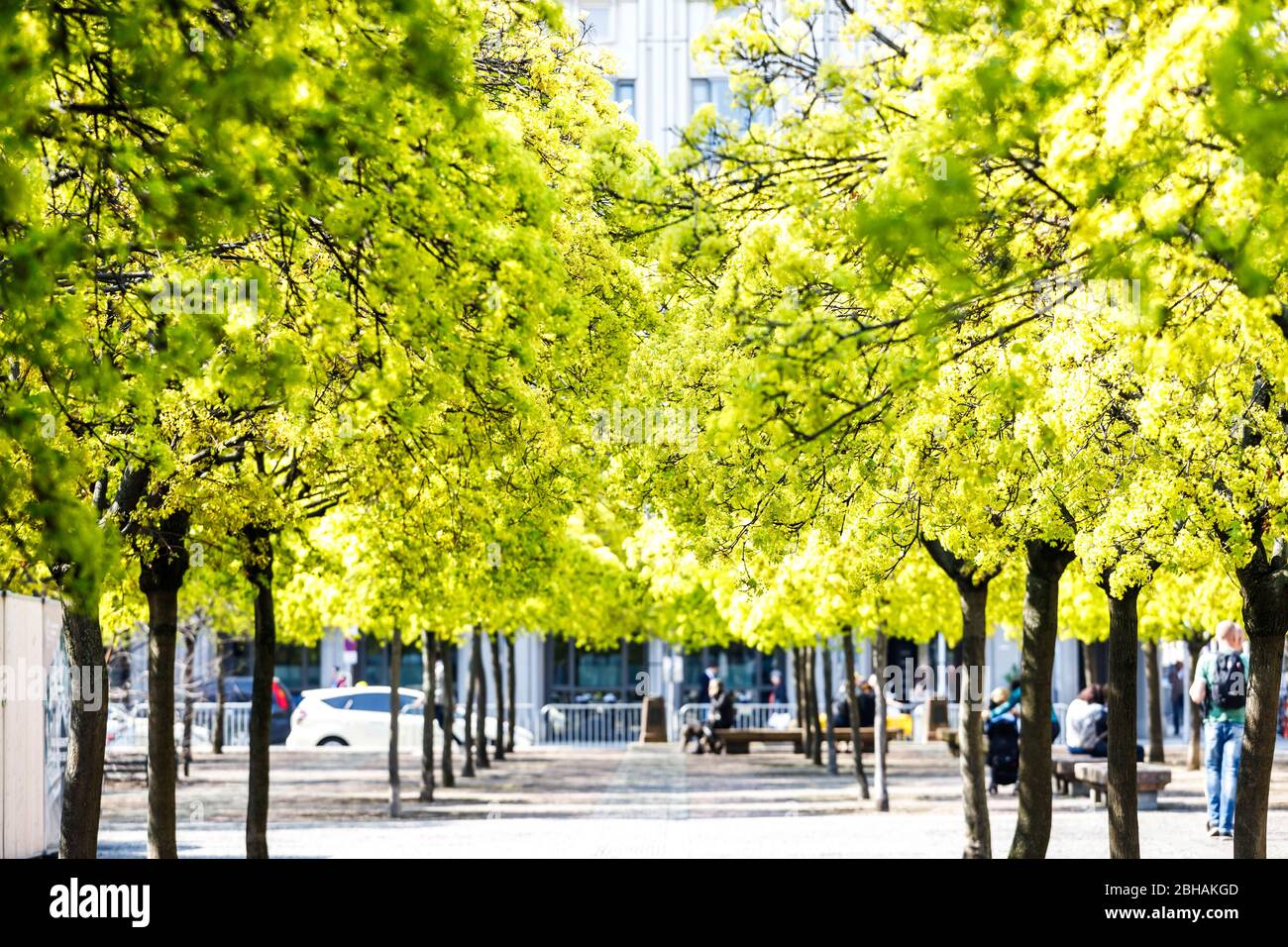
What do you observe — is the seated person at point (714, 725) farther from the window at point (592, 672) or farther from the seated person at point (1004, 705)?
the window at point (592, 672)

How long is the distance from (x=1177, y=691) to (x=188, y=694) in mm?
25369

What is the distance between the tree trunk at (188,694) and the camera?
116ft

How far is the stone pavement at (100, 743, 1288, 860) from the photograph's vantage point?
20062mm

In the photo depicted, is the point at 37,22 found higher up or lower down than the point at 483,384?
higher up

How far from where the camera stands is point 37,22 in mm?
7973

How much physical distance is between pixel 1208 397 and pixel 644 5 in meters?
45.5

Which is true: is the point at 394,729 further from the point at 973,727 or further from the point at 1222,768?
the point at 1222,768

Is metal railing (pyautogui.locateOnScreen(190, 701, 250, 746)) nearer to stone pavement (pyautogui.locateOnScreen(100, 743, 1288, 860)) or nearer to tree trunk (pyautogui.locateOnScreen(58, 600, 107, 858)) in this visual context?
stone pavement (pyautogui.locateOnScreen(100, 743, 1288, 860))

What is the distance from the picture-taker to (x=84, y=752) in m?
13.9

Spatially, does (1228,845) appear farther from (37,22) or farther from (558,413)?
(37,22)

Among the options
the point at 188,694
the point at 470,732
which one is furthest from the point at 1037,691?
the point at 188,694

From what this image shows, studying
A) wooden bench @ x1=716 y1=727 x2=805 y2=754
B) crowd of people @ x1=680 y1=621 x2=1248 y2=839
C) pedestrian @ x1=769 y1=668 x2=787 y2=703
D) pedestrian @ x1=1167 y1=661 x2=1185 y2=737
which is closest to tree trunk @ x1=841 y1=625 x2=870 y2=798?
crowd of people @ x1=680 y1=621 x2=1248 y2=839

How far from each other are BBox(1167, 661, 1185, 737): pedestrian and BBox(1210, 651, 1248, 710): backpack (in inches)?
1210
